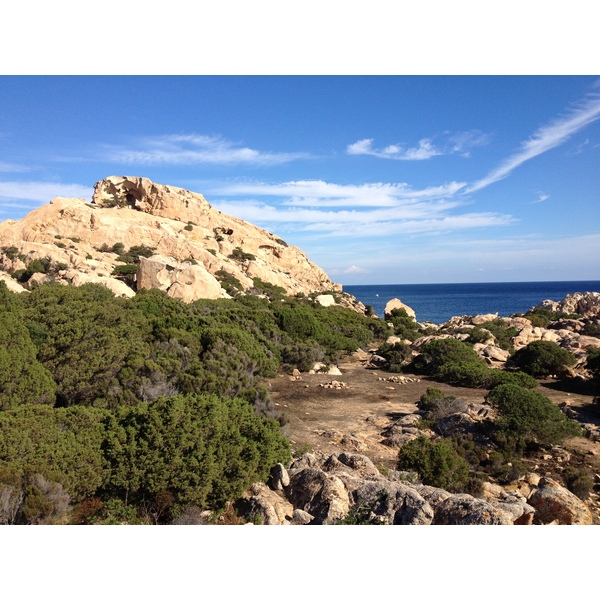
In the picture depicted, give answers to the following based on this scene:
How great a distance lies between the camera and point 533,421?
11.5 metres

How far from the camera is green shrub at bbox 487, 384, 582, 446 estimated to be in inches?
450

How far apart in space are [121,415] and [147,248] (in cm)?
3418

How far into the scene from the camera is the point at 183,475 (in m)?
5.82

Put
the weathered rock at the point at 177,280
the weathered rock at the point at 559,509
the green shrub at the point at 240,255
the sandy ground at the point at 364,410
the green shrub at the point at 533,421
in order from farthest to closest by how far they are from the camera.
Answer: the green shrub at the point at 240,255 → the weathered rock at the point at 177,280 → the green shrub at the point at 533,421 → the sandy ground at the point at 364,410 → the weathered rock at the point at 559,509

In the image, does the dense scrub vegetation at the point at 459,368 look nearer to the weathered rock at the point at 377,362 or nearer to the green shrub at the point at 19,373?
the weathered rock at the point at 377,362

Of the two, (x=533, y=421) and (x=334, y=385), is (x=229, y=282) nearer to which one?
(x=334, y=385)

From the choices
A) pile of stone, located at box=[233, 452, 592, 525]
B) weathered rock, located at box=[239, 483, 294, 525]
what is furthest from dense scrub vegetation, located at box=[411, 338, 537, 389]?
weathered rock, located at box=[239, 483, 294, 525]

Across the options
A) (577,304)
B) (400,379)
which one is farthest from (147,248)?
(577,304)

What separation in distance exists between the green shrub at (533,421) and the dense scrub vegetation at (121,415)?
21.2 feet

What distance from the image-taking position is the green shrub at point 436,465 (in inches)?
331

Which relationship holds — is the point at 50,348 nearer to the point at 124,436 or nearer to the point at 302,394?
the point at 124,436

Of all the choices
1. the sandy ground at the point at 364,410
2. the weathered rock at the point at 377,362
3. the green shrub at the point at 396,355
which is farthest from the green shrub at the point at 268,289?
Answer: the sandy ground at the point at 364,410

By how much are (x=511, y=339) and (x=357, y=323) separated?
38.7 feet
